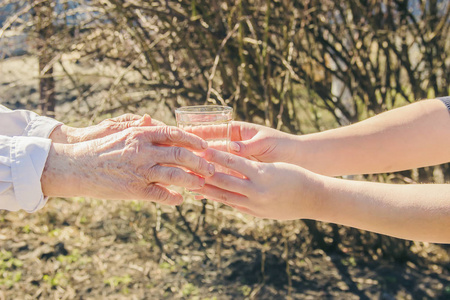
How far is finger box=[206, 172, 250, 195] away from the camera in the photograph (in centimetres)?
182

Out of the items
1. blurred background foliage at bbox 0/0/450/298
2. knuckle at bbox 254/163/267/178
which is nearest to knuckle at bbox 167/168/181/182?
knuckle at bbox 254/163/267/178

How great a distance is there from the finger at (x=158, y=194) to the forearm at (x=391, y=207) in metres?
0.55

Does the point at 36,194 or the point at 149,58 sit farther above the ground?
the point at 149,58

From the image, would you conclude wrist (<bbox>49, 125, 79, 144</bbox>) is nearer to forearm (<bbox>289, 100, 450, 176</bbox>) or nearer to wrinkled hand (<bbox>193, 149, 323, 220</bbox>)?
wrinkled hand (<bbox>193, 149, 323, 220</bbox>)

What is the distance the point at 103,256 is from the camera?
157 inches

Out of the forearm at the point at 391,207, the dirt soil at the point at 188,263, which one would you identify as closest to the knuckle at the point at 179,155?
the forearm at the point at 391,207

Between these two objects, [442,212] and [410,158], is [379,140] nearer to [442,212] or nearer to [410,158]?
[410,158]

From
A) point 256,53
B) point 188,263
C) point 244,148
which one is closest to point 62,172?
point 244,148

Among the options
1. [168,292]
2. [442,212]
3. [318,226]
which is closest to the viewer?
[442,212]

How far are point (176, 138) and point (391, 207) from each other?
79cm

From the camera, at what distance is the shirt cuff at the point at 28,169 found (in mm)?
1844

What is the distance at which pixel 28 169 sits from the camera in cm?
186

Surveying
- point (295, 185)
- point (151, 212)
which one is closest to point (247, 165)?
point (295, 185)

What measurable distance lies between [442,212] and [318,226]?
7.42ft
